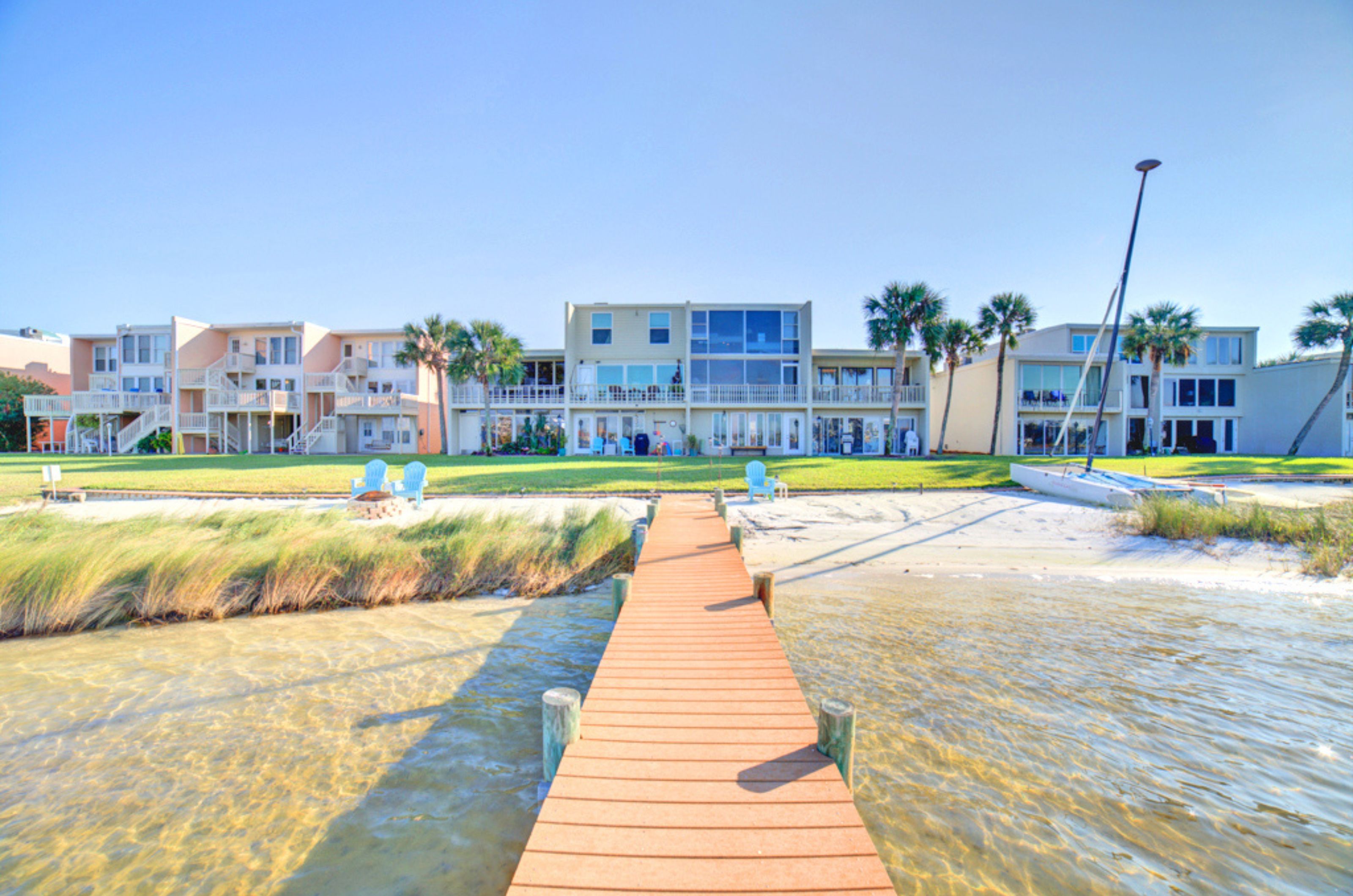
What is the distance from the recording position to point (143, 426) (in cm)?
3130

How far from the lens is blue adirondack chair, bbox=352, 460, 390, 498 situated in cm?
1365

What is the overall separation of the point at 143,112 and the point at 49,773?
2496 cm

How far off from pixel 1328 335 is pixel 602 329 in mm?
37958

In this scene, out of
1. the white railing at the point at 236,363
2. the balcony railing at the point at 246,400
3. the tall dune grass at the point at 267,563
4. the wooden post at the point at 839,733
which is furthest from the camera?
the white railing at the point at 236,363

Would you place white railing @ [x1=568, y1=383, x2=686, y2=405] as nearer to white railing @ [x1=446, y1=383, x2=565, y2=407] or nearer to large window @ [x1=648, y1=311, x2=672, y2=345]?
white railing @ [x1=446, y1=383, x2=565, y2=407]

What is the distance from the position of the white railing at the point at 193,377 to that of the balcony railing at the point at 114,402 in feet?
6.27

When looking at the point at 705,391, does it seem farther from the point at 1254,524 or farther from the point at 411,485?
the point at 1254,524

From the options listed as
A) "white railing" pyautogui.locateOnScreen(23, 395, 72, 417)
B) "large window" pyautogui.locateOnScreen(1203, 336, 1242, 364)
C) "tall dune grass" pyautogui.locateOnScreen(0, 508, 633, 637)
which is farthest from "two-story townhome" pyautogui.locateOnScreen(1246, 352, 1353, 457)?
"white railing" pyautogui.locateOnScreen(23, 395, 72, 417)

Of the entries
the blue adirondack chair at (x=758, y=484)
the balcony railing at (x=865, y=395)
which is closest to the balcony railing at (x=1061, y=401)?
the balcony railing at (x=865, y=395)

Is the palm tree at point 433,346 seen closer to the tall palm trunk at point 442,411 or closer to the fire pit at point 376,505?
the tall palm trunk at point 442,411

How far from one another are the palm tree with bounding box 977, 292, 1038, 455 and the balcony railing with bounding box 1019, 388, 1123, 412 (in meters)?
2.32

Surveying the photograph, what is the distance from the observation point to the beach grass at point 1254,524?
9789 millimetres

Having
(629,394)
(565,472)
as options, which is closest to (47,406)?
(629,394)

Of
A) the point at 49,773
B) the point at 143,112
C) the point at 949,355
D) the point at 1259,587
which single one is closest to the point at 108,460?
the point at 143,112
